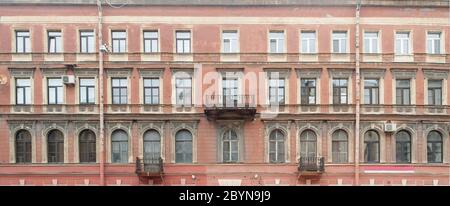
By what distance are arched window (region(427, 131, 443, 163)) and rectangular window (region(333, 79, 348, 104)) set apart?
0.57 metres

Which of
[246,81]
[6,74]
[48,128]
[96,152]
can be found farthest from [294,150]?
[6,74]

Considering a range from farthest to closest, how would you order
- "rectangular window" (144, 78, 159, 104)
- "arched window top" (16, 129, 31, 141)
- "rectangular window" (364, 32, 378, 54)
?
"rectangular window" (144, 78, 159, 104), "rectangular window" (364, 32, 378, 54), "arched window top" (16, 129, 31, 141)

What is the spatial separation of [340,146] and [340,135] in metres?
0.08

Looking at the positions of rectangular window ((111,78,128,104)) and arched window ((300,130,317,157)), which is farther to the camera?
arched window ((300,130,317,157))

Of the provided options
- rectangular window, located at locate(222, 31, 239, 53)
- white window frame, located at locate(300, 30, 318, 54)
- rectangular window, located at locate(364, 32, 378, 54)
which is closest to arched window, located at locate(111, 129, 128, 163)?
rectangular window, located at locate(222, 31, 239, 53)

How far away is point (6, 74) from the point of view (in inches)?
80.0

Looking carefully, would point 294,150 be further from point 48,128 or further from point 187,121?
point 48,128

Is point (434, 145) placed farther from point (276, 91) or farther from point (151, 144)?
point (151, 144)

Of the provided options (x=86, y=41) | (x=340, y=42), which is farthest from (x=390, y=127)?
(x=86, y=41)

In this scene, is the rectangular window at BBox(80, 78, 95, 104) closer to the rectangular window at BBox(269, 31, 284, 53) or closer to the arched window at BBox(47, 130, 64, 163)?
the arched window at BBox(47, 130, 64, 163)

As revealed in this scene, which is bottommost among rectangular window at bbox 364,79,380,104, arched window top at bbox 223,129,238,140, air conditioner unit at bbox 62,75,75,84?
arched window top at bbox 223,129,238,140

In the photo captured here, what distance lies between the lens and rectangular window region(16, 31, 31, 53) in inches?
79.6

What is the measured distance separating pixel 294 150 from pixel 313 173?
0.20 m

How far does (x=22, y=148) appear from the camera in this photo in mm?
2092
